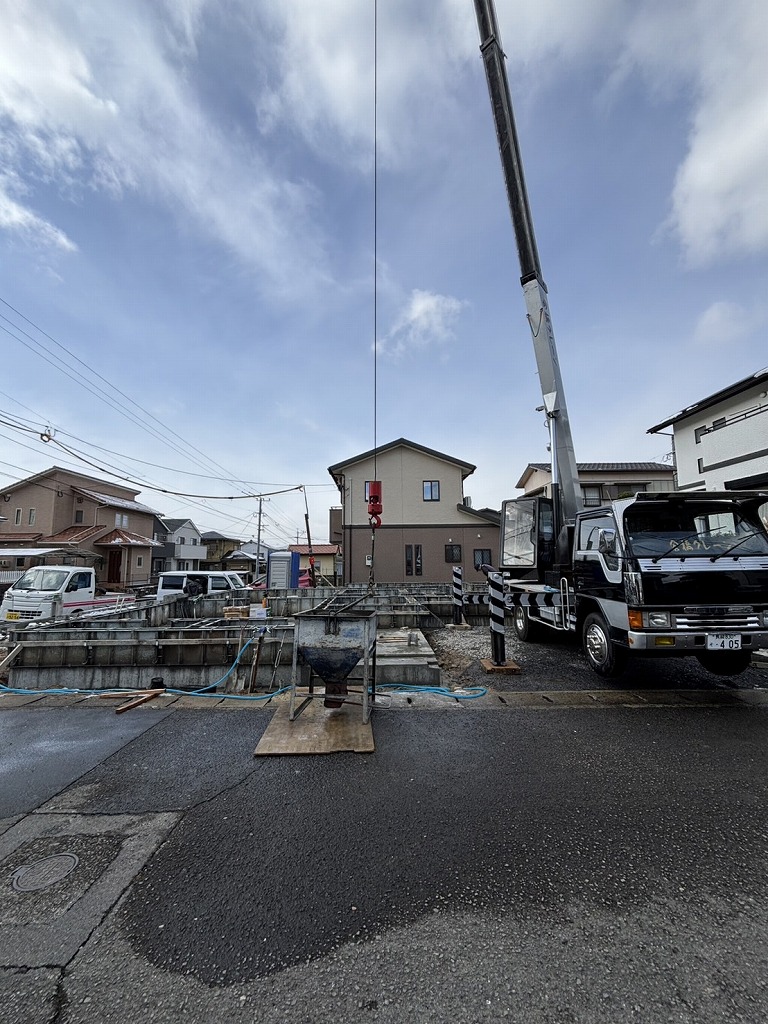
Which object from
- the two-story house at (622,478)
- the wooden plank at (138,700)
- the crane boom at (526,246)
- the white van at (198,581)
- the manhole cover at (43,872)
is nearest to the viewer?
the manhole cover at (43,872)

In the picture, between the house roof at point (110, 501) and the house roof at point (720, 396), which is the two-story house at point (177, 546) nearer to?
the house roof at point (110, 501)

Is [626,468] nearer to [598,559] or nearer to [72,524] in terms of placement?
[598,559]

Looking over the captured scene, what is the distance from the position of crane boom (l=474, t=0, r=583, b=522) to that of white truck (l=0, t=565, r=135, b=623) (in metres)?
12.8

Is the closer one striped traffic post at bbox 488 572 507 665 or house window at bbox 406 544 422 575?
striped traffic post at bbox 488 572 507 665

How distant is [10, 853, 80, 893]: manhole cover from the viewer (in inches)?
88.9

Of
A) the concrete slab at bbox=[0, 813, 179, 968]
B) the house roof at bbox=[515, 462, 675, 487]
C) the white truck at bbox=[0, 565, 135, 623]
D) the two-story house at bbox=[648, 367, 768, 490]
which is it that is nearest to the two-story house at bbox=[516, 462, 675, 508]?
the house roof at bbox=[515, 462, 675, 487]

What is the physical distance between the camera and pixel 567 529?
702cm

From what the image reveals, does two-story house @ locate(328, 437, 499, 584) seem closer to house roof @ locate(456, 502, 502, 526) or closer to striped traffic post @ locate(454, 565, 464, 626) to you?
house roof @ locate(456, 502, 502, 526)

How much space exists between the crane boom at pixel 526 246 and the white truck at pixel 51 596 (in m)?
12.8

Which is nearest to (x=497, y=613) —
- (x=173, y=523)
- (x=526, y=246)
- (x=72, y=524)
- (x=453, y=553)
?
(x=526, y=246)

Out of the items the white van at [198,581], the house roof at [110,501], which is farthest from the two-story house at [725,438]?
the house roof at [110,501]

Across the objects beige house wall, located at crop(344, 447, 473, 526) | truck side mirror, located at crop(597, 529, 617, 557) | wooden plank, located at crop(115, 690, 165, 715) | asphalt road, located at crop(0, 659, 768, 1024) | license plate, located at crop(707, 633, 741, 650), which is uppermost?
beige house wall, located at crop(344, 447, 473, 526)

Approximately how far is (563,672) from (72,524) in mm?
35244

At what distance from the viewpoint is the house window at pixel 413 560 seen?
2459 cm
